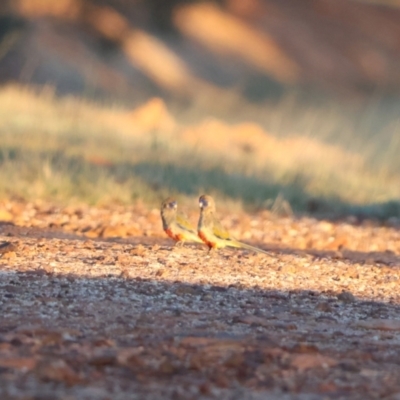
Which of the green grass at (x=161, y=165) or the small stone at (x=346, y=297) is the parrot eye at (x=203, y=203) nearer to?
the small stone at (x=346, y=297)

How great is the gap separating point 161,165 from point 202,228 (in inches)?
186

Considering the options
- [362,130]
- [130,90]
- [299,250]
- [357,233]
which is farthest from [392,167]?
[130,90]

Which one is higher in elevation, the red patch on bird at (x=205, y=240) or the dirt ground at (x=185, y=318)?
the red patch on bird at (x=205, y=240)

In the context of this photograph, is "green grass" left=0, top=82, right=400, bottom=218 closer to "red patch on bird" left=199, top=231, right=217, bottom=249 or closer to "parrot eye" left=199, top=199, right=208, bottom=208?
"parrot eye" left=199, top=199, right=208, bottom=208

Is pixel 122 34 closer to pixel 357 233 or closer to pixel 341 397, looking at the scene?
pixel 357 233

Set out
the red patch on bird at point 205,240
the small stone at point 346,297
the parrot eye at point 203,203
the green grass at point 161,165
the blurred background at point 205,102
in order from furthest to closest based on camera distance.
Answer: the blurred background at point 205,102 → the green grass at point 161,165 → the parrot eye at point 203,203 → the red patch on bird at point 205,240 → the small stone at point 346,297

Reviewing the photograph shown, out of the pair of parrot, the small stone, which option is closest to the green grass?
the pair of parrot

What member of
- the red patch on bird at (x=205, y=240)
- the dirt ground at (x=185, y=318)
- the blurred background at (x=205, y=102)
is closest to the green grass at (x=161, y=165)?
the blurred background at (x=205, y=102)

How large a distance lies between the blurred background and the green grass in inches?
1.1

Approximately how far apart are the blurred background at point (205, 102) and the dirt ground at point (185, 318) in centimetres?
259

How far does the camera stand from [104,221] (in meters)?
8.47

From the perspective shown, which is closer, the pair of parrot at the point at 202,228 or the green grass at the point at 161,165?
the pair of parrot at the point at 202,228

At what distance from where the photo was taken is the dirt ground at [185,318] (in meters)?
3.92

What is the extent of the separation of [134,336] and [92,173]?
5757 millimetres
